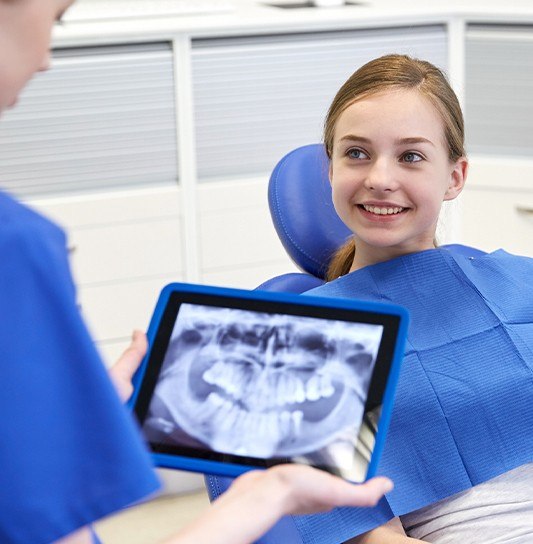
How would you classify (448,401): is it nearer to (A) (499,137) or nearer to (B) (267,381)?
(B) (267,381)

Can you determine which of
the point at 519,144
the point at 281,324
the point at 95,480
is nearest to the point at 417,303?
the point at 281,324

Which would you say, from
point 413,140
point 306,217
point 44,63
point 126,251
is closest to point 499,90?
point 126,251

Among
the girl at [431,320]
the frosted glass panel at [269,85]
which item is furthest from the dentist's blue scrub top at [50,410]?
the frosted glass panel at [269,85]

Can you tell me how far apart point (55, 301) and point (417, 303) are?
884mm

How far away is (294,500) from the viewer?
90 cm

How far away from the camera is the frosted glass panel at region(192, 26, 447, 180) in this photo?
2777 millimetres

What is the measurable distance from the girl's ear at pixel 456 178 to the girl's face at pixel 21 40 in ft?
3.12

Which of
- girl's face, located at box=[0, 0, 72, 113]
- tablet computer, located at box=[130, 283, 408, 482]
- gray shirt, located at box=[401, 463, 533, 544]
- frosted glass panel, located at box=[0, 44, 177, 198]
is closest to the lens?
girl's face, located at box=[0, 0, 72, 113]

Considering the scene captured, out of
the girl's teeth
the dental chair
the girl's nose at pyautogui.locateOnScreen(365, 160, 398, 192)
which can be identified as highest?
the girl's nose at pyautogui.locateOnScreen(365, 160, 398, 192)

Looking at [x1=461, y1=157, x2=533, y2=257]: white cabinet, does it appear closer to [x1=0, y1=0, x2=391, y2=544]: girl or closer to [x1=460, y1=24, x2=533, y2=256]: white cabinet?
[x1=460, y1=24, x2=533, y2=256]: white cabinet

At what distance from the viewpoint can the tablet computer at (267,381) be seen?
1028mm

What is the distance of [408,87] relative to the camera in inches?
60.4

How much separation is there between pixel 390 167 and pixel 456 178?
A: 0.15 m

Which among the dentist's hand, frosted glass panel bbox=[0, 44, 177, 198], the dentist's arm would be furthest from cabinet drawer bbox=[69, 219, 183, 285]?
the dentist's arm
